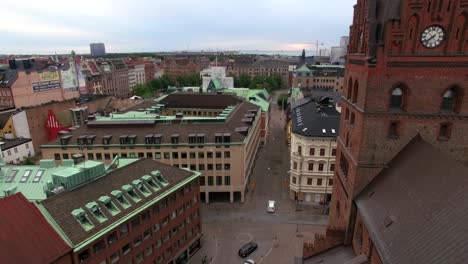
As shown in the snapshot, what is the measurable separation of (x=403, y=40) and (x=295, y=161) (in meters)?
39.4

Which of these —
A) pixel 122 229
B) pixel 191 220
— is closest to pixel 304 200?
pixel 191 220

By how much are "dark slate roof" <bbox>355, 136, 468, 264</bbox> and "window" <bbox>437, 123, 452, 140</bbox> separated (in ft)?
6.62

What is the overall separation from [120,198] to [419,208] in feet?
104

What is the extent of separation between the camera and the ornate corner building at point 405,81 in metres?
23.7

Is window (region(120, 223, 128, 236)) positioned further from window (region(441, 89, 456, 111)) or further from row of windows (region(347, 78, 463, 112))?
window (region(441, 89, 456, 111))

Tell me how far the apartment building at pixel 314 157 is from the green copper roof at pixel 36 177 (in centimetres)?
3658

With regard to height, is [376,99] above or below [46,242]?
above

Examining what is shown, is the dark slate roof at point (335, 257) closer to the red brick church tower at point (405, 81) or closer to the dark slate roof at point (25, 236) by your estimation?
the red brick church tower at point (405, 81)

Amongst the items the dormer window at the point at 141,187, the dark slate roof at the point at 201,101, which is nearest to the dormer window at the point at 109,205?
the dormer window at the point at 141,187

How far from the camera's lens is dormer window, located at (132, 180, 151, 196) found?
130 feet

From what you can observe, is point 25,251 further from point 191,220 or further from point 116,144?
point 116,144

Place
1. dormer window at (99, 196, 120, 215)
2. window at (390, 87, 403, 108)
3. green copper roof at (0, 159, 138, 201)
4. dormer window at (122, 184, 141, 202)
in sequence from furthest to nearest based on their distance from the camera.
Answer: dormer window at (122, 184, 141, 202) → green copper roof at (0, 159, 138, 201) → dormer window at (99, 196, 120, 215) → window at (390, 87, 403, 108)

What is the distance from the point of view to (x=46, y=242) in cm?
2884

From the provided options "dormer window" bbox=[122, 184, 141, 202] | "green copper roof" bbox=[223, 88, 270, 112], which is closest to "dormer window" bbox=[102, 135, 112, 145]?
"dormer window" bbox=[122, 184, 141, 202]
